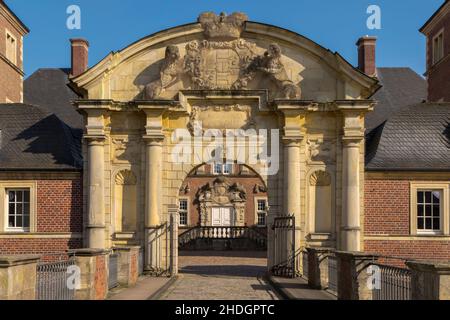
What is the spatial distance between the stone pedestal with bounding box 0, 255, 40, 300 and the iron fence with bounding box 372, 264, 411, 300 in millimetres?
5514

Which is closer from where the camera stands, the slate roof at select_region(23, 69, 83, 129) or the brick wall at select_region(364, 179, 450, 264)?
the brick wall at select_region(364, 179, 450, 264)

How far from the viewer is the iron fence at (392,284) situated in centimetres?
1047

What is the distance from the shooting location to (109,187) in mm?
20312

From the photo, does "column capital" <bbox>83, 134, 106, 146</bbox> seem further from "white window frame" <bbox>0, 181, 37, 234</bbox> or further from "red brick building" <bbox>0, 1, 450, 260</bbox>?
"white window frame" <bbox>0, 181, 37, 234</bbox>

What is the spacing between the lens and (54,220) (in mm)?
20531

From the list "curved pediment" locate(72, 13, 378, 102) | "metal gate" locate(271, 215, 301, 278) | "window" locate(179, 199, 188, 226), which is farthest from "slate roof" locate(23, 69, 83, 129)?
"metal gate" locate(271, 215, 301, 278)

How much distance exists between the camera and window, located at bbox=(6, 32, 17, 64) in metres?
30.5

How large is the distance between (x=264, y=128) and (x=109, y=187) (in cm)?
509

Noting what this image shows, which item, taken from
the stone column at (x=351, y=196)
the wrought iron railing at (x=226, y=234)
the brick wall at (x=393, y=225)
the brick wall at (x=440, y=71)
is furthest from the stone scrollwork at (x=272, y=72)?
the wrought iron railing at (x=226, y=234)

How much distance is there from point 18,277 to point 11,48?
24.1 m

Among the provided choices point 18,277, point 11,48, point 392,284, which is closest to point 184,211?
point 11,48

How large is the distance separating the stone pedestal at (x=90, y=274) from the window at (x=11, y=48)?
19953 mm
